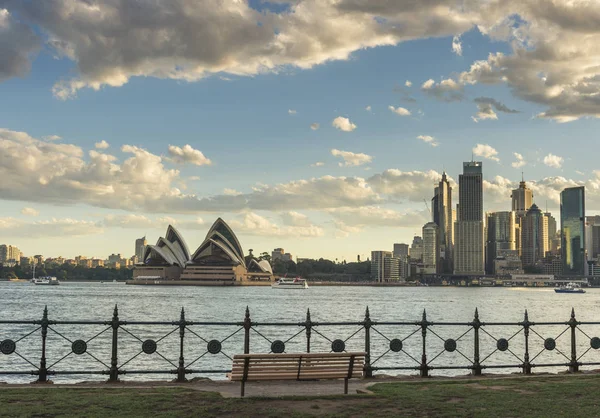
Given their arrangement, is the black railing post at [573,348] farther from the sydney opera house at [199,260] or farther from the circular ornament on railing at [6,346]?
the sydney opera house at [199,260]

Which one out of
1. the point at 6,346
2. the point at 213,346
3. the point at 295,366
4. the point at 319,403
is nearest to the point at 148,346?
the point at 213,346

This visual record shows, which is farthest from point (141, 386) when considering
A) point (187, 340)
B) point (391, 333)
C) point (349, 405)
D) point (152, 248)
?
point (152, 248)

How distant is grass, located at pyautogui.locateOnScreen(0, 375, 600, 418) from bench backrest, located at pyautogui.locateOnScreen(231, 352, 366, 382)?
38 cm

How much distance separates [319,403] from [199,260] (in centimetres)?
17146

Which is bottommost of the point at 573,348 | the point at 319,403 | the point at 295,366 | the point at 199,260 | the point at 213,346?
the point at 319,403

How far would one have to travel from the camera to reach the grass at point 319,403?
1004 centimetres

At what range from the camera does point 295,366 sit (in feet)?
35.7

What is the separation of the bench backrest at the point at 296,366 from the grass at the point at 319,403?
385 millimetres

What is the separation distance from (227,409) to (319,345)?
87.5 feet

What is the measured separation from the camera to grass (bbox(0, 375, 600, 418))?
1004 centimetres

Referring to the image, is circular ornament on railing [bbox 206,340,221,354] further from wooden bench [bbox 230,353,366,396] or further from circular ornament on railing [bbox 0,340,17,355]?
circular ornament on railing [bbox 0,340,17,355]

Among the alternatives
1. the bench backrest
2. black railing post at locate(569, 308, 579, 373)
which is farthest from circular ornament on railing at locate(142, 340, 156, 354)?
black railing post at locate(569, 308, 579, 373)

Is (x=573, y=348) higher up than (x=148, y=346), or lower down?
lower down

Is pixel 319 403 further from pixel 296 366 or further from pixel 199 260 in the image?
pixel 199 260
